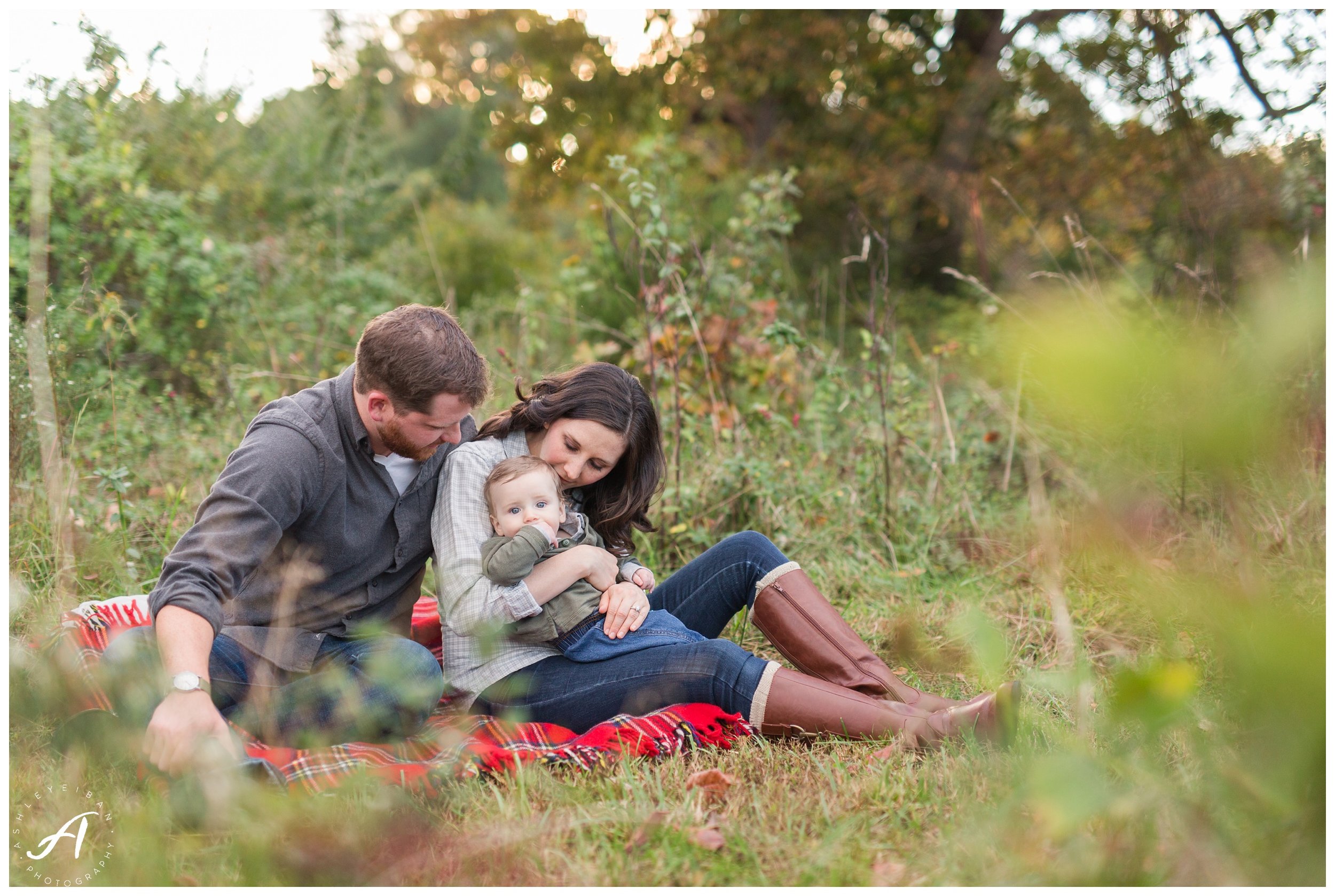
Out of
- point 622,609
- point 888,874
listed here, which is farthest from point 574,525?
point 888,874

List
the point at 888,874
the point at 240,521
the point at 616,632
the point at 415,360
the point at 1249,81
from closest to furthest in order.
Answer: the point at 888,874 → the point at 240,521 → the point at 415,360 → the point at 616,632 → the point at 1249,81

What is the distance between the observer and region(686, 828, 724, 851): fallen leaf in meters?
1.87

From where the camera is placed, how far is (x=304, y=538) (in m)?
2.37

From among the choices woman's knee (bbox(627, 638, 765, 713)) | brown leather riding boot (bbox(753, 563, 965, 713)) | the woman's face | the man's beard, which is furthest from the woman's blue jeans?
the man's beard

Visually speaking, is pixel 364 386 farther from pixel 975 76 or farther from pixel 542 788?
pixel 975 76

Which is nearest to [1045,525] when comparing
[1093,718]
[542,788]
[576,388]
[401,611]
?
[1093,718]

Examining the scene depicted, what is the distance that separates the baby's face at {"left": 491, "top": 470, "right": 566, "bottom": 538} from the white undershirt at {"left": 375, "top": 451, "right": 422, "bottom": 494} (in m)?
0.25

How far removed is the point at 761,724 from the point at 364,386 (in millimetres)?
1330

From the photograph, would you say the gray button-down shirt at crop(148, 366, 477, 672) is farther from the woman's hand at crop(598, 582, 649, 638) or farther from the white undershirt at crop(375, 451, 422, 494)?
the woman's hand at crop(598, 582, 649, 638)

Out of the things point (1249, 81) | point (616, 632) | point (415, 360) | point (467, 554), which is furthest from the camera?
point (1249, 81)

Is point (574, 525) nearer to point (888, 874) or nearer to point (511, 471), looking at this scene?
point (511, 471)

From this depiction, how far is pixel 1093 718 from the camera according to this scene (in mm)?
1824

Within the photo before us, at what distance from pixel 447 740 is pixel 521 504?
61cm

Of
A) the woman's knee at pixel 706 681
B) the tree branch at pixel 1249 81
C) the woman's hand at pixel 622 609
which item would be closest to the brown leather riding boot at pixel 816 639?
the woman's knee at pixel 706 681
